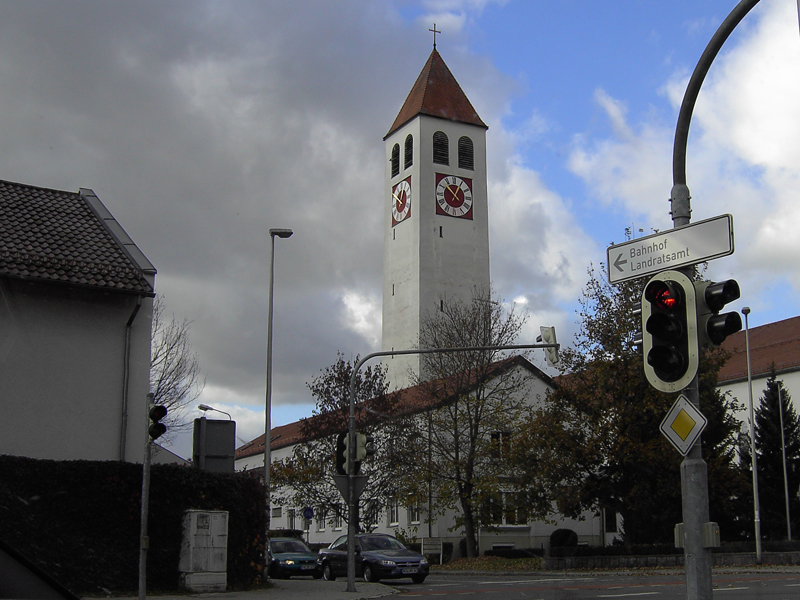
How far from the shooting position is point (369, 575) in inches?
1049

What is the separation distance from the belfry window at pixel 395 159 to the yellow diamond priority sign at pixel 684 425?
226 ft

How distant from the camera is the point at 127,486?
18.8 meters

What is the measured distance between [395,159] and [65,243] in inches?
2184

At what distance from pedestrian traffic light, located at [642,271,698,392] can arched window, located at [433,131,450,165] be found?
65667 mm

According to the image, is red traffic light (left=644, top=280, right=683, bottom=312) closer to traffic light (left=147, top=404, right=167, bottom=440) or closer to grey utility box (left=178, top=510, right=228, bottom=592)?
traffic light (left=147, top=404, right=167, bottom=440)

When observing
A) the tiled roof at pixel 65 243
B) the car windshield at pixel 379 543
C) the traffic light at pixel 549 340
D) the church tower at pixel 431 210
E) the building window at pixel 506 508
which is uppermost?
the church tower at pixel 431 210

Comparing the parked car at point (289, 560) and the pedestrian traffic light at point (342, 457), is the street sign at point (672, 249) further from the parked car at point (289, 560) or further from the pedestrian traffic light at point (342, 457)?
the parked car at point (289, 560)

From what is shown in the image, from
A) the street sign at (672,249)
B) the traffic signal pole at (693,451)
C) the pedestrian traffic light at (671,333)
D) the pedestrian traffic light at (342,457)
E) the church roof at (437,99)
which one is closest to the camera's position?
the traffic signal pole at (693,451)

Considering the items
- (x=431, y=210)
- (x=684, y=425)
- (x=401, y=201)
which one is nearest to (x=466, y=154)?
(x=401, y=201)

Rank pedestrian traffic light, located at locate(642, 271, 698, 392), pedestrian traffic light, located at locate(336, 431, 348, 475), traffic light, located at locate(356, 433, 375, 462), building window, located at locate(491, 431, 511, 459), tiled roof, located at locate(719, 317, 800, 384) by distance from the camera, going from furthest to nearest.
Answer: tiled roof, located at locate(719, 317, 800, 384) < building window, located at locate(491, 431, 511, 459) < pedestrian traffic light, located at locate(336, 431, 348, 475) < traffic light, located at locate(356, 433, 375, 462) < pedestrian traffic light, located at locate(642, 271, 698, 392)

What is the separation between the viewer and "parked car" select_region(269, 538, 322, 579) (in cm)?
3036

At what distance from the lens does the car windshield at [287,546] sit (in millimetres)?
31156

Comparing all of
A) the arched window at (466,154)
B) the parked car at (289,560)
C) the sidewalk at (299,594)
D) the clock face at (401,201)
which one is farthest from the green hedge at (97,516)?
the arched window at (466,154)

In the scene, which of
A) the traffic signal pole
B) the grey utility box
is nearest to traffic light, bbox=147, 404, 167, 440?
the grey utility box
